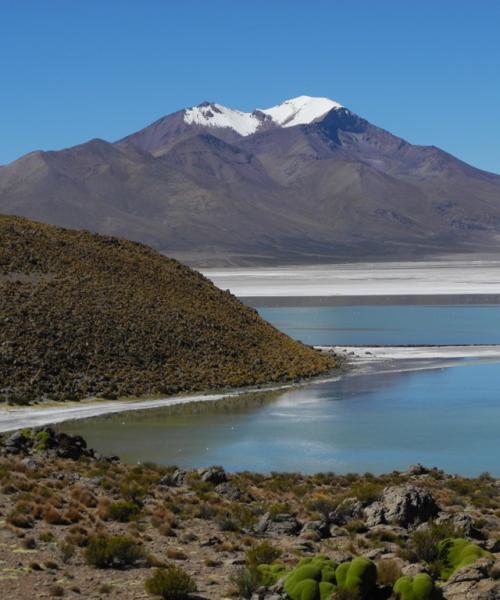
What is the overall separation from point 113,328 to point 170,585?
35362mm

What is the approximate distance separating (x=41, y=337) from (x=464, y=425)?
1992cm

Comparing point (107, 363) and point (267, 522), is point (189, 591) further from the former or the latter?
point (107, 363)

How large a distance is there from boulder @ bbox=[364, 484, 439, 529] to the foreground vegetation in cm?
2

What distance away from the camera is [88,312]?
49312mm

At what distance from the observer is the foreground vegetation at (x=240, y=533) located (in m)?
13.5

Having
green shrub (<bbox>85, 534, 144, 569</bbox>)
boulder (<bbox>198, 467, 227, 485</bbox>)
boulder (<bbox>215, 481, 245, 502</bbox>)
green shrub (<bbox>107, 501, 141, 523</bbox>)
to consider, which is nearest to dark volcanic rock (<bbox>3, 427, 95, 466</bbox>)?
boulder (<bbox>198, 467, 227, 485</bbox>)

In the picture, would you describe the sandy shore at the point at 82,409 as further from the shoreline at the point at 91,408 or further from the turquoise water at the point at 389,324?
the turquoise water at the point at 389,324

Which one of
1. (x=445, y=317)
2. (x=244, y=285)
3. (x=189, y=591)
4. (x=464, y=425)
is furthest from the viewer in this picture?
(x=244, y=285)

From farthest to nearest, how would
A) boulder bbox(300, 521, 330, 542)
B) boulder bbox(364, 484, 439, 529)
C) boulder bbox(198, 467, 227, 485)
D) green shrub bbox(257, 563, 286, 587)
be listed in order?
boulder bbox(198, 467, 227, 485) → boulder bbox(364, 484, 439, 529) → boulder bbox(300, 521, 330, 542) → green shrub bbox(257, 563, 286, 587)

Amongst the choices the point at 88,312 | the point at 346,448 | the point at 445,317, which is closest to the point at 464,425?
the point at 346,448

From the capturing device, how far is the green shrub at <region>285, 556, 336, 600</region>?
12.8 meters

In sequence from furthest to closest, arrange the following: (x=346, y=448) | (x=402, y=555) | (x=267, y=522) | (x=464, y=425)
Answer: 1. (x=464, y=425)
2. (x=346, y=448)
3. (x=267, y=522)
4. (x=402, y=555)

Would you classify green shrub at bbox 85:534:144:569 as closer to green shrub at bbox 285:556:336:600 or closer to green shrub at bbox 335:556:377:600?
green shrub at bbox 285:556:336:600

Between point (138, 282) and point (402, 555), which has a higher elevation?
point (138, 282)
